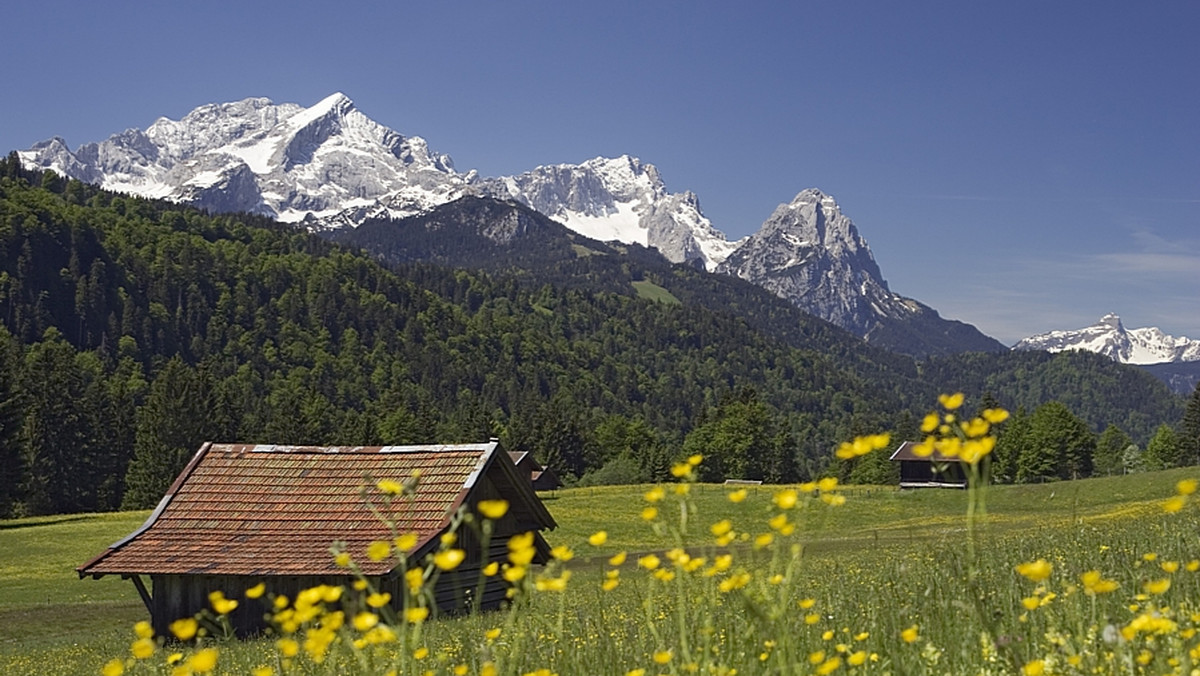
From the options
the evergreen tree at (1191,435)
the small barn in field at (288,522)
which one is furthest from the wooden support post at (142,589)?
the evergreen tree at (1191,435)

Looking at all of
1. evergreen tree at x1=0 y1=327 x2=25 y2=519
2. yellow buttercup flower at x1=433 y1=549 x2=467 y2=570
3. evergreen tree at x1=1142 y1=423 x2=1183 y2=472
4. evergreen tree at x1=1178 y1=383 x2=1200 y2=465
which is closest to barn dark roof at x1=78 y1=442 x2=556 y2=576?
yellow buttercup flower at x1=433 y1=549 x2=467 y2=570

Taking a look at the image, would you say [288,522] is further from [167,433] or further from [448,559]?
[167,433]

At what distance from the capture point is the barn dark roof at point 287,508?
24.0 meters

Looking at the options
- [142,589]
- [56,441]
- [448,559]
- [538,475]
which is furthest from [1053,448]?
[448,559]

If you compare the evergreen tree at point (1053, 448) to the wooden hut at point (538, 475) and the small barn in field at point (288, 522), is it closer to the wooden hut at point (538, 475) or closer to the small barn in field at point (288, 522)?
the wooden hut at point (538, 475)

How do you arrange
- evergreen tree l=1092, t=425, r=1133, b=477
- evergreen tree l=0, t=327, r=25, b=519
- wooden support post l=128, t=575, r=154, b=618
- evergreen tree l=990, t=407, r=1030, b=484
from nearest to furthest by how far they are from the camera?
wooden support post l=128, t=575, r=154, b=618 → evergreen tree l=0, t=327, r=25, b=519 → evergreen tree l=990, t=407, r=1030, b=484 → evergreen tree l=1092, t=425, r=1133, b=477

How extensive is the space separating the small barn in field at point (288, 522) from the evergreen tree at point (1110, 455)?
133 meters

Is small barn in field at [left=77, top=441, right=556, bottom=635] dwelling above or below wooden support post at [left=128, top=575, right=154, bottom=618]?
above

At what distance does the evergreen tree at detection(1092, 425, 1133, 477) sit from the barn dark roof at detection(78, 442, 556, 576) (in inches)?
5267

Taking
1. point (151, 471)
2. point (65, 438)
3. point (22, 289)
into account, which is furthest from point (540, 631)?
point (22, 289)

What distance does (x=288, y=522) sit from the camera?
25656 mm

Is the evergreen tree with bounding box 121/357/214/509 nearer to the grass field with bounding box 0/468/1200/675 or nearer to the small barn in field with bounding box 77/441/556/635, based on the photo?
the small barn in field with bounding box 77/441/556/635

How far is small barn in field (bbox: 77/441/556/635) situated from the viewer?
23.9 meters

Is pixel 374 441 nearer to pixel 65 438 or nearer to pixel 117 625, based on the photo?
pixel 65 438
